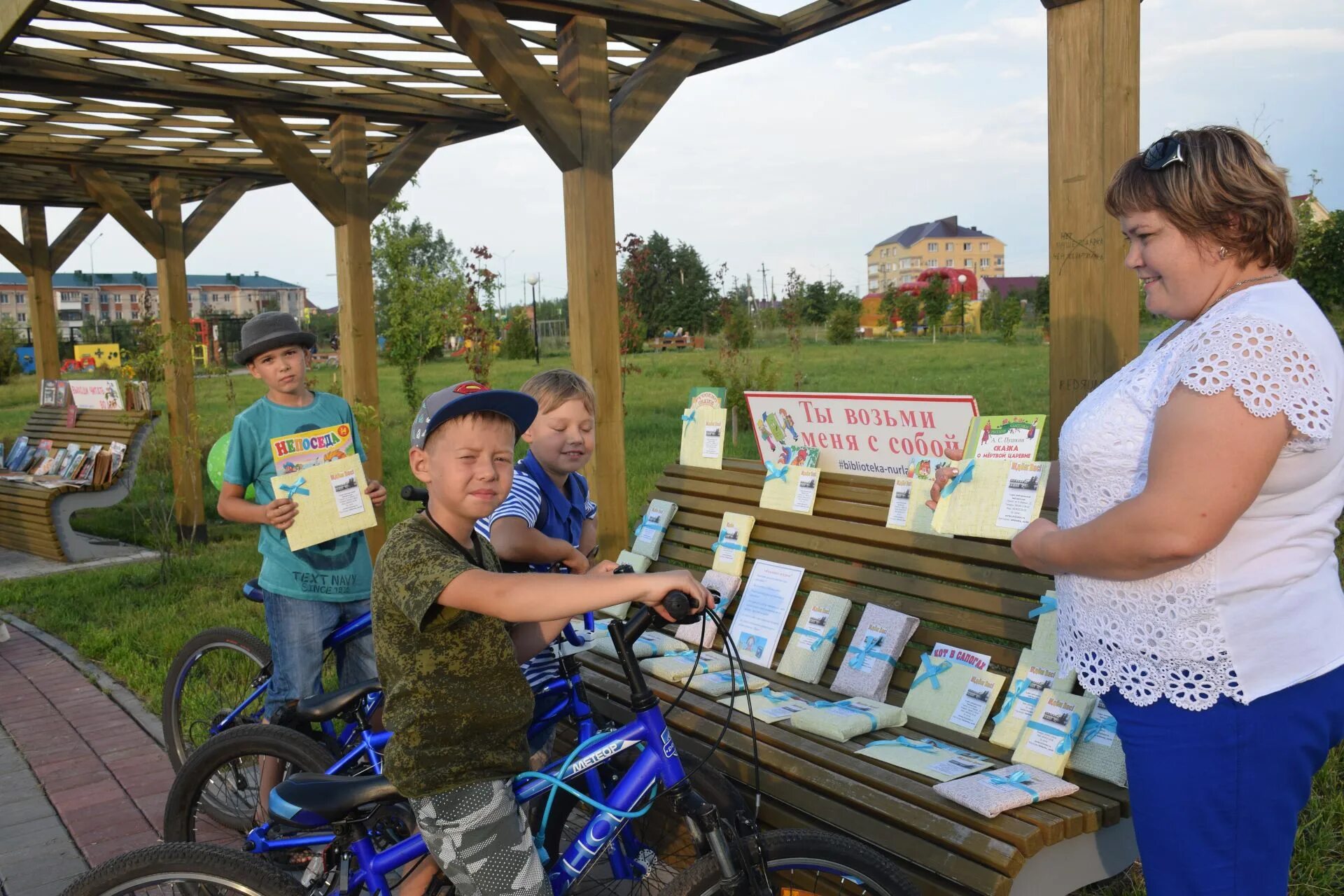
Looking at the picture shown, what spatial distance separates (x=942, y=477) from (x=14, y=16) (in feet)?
17.2

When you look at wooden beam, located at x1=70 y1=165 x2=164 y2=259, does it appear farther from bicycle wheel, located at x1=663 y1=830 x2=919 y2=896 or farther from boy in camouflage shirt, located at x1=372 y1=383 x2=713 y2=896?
bicycle wheel, located at x1=663 y1=830 x2=919 y2=896

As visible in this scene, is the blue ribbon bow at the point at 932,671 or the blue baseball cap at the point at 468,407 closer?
the blue baseball cap at the point at 468,407

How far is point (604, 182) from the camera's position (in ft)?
17.8

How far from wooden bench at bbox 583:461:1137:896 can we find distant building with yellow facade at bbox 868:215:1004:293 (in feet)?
364

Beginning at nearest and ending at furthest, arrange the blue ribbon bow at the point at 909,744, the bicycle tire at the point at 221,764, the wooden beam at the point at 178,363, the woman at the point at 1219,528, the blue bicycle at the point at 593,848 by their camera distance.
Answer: the woman at the point at 1219,528, the blue bicycle at the point at 593,848, the bicycle tire at the point at 221,764, the blue ribbon bow at the point at 909,744, the wooden beam at the point at 178,363

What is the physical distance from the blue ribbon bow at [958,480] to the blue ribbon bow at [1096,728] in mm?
891

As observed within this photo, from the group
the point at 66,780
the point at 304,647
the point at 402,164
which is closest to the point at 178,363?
the point at 402,164

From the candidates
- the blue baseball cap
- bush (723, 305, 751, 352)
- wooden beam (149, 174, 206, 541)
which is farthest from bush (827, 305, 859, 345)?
the blue baseball cap

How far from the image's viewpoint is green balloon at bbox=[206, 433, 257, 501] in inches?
152

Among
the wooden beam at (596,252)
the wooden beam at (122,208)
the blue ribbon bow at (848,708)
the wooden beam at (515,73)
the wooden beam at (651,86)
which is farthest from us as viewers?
the wooden beam at (122,208)

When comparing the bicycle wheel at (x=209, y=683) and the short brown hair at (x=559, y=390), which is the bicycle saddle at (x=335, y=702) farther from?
the short brown hair at (x=559, y=390)

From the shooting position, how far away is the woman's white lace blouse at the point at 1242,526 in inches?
68.2

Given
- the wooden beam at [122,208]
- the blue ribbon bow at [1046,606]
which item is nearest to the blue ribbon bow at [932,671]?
the blue ribbon bow at [1046,606]

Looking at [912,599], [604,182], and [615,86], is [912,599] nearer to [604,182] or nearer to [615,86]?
[604,182]
